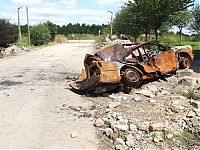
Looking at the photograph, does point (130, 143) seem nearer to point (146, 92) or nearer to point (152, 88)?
point (146, 92)

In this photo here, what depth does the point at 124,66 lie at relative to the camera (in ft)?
42.5

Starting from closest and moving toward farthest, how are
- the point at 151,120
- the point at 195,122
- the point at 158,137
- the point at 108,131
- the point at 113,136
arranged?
the point at 158,137 → the point at 113,136 → the point at 108,131 → the point at 195,122 → the point at 151,120

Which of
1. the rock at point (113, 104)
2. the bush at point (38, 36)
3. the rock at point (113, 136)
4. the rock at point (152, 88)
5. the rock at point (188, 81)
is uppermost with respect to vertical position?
the bush at point (38, 36)

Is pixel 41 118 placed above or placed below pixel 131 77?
below

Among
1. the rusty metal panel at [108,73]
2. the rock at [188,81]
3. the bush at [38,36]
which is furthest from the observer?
the bush at [38,36]

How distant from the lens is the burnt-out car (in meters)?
12.5

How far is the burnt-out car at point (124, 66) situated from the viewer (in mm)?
12492

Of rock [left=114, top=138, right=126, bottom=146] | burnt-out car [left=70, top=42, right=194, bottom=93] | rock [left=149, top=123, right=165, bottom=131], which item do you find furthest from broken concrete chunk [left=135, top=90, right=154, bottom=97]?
rock [left=114, top=138, right=126, bottom=146]

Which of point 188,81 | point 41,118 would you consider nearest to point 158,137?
point 41,118

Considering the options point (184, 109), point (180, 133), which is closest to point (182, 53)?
point (184, 109)

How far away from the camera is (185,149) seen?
7.91 m

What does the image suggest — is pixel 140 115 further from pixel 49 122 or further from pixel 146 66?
pixel 146 66

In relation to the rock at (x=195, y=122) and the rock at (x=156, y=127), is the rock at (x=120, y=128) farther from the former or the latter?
the rock at (x=195, y=122)

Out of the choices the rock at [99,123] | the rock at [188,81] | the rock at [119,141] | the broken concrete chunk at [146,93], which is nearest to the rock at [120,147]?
the rock at [119,141]
